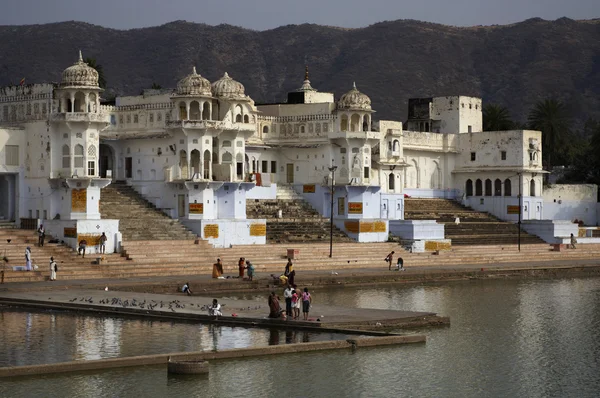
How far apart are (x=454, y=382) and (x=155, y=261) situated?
25.0 metres

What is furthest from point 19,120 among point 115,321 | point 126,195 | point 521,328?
point 521,328

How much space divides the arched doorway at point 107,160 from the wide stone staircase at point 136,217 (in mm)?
2219

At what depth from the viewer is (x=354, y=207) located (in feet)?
233

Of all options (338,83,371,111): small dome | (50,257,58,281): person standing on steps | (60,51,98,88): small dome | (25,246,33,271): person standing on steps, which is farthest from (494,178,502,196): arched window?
(50,257,58,281): person standing on steps

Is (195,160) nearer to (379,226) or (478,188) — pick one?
(379,226)

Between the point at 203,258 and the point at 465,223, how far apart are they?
2661 cm

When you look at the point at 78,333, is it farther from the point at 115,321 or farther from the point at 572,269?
the point at 572,269

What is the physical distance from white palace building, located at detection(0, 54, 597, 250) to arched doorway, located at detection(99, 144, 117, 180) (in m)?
0.07

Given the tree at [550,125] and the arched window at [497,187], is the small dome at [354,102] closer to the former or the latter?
the arched window at [497,187]

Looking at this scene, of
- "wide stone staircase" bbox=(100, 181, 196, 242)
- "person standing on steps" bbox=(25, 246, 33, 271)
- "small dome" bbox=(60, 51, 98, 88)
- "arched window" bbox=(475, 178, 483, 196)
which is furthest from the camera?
"arched window" bbox=(475, 178, 483, 196)

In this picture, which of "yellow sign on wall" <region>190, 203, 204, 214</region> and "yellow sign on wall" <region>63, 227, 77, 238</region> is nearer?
"yellow sign on wall" <region>63, 227, 77, 238</region>

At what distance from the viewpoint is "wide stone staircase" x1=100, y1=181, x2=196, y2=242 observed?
59.6m

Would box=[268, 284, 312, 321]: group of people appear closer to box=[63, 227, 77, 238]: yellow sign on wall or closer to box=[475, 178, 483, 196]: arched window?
box=[63, 227, 77, 238]: yellow sign on wall

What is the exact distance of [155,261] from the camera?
55469 millimetres
